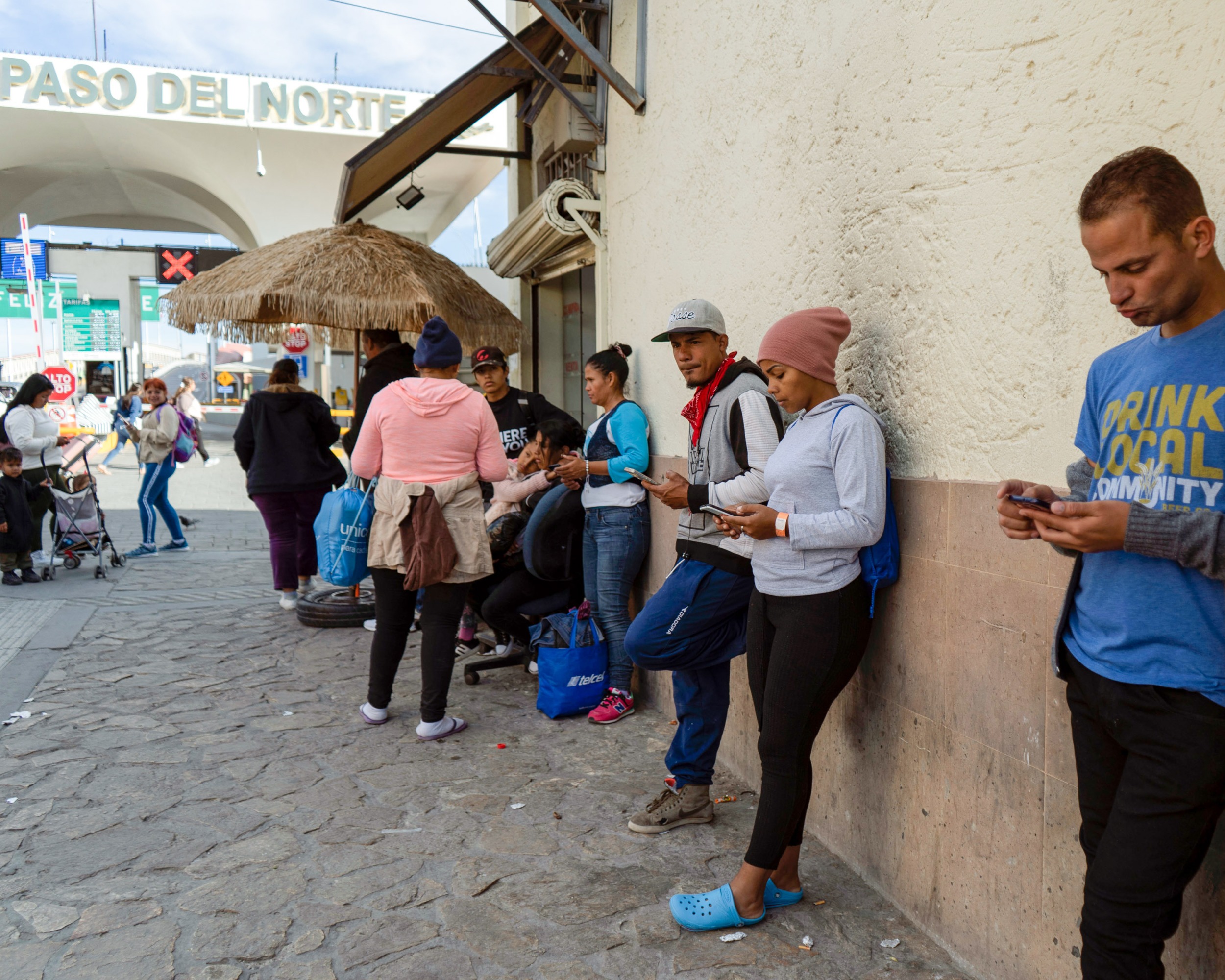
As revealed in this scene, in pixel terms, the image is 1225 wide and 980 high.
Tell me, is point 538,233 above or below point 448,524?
above

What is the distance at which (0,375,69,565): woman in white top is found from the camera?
8.65m

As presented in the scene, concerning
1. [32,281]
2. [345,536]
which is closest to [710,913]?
[345,536]

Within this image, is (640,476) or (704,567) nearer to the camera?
(704,567)

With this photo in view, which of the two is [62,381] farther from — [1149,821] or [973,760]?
[1149,821]

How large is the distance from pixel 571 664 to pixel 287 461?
3.36 m

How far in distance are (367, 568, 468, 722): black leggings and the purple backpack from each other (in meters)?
6.22

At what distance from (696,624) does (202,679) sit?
3525 mm

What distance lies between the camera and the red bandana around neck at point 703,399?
360cm

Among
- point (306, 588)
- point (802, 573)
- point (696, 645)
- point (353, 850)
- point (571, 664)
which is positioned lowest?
point (353, 850)

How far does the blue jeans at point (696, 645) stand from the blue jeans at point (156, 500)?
7892mm

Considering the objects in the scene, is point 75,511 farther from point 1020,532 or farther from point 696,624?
point 1020,532

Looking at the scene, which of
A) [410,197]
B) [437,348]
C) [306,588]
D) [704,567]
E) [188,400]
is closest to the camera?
[704,567]

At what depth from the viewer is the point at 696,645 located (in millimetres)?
3484

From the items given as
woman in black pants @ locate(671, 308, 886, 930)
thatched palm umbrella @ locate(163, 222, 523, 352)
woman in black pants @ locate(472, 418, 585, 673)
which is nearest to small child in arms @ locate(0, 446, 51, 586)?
thatched palm umbrella @ locate(163, 222, 523, 352)
